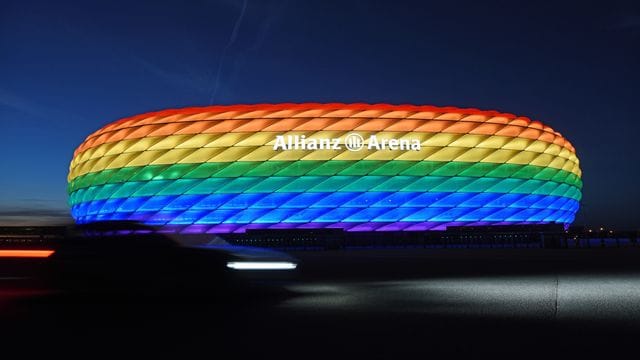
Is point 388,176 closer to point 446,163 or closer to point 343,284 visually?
point 446,163

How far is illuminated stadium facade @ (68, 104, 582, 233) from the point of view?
40125mm

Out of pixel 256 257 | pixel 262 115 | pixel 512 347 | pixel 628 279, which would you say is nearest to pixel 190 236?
pixel 256 257

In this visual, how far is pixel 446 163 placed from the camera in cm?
4144

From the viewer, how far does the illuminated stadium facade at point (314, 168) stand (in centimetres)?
4012

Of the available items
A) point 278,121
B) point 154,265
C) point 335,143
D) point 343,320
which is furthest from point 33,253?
point 278,121

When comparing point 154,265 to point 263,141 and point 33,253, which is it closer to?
point 33,253

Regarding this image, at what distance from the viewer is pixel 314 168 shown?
131 ft

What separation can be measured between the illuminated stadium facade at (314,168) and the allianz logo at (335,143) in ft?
0.22

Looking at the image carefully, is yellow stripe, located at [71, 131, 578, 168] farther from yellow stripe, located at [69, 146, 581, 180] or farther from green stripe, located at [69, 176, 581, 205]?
green stripe, located at [69, 176, 581, 205]

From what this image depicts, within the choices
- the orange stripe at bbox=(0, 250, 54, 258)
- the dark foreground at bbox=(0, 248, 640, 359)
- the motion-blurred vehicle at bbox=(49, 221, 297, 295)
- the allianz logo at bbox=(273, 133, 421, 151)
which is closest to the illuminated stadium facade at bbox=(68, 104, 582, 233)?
the allianz logo at bbox=(273, 133, 421, 151)

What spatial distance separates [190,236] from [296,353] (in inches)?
182

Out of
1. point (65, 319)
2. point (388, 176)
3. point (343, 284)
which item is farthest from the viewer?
point (388, 176)

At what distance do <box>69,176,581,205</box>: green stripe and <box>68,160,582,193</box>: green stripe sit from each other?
0.30m

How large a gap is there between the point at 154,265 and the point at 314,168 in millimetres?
31815
